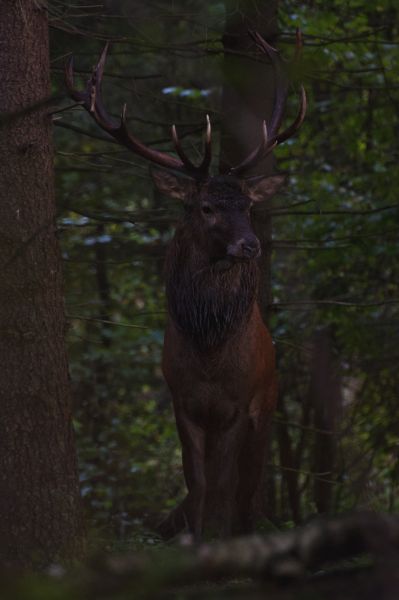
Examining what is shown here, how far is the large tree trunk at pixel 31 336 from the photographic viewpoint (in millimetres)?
4695

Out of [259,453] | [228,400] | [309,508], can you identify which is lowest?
[309,508]

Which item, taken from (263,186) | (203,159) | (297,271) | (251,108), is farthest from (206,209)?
(297,271)

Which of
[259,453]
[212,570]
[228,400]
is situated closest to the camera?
[212,570]

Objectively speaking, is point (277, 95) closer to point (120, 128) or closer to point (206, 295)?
point (120, 128)

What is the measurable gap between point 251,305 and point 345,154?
5.39 m

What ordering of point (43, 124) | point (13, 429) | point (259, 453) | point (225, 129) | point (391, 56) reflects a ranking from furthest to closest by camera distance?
1. point (391, 56)
2. point (225, 129)
3. point (259, 453)
4. point (43, 124)
5. point (13, 429)

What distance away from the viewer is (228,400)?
6379 mm

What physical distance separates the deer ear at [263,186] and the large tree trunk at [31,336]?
79.3 inches

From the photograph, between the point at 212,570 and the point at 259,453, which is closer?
the point at 212,570

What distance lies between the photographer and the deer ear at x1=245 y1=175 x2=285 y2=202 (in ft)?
22.5

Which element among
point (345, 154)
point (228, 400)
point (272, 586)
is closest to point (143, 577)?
point (272, 586)

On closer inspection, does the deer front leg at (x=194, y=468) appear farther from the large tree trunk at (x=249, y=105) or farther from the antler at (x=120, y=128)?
the large tree trunk at (x=249, y=105)

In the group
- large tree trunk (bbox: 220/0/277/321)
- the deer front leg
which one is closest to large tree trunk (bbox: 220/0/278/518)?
large tree trunk (bbox: 220/0/277/321)

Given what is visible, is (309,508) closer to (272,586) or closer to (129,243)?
(129,243)
